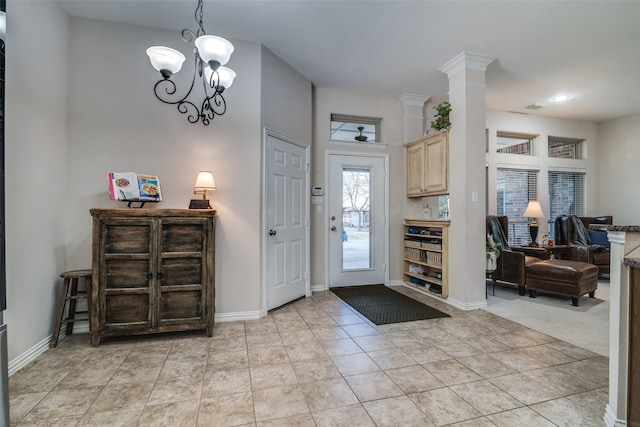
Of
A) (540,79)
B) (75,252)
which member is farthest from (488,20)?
(75,252)

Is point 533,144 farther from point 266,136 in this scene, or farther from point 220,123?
point 220,123

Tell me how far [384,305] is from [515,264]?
78.4 inches

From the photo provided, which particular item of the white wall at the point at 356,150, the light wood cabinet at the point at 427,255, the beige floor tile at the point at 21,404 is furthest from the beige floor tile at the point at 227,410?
the light wood cabinet at the point at 427,255

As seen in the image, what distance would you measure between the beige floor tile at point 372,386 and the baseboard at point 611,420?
1046 millimetres

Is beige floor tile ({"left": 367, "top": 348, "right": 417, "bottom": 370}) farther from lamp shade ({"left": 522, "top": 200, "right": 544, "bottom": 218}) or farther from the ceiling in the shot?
lamp shade ({"left": 522, "top": 200, "right": 544, "bottom": 218})

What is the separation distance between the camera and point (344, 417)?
164 cm

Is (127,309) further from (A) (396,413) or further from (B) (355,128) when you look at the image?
(B) (355,128)

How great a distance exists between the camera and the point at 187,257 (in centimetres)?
268

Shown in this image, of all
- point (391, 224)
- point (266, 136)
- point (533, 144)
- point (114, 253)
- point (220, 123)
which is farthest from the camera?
point (533, 144)

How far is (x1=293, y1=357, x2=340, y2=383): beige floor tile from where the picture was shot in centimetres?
205

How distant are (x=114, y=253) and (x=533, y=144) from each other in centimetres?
693

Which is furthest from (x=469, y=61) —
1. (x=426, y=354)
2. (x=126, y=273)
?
(x=126, y=273)

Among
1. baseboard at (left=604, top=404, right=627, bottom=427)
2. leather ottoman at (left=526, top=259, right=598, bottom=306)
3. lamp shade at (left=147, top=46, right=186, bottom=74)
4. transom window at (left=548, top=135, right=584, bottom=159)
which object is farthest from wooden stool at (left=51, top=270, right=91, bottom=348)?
transom window at (left=548, top=135, right=584, bottom=159)

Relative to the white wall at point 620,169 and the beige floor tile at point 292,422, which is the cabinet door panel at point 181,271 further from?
the white wall at point 620,169
